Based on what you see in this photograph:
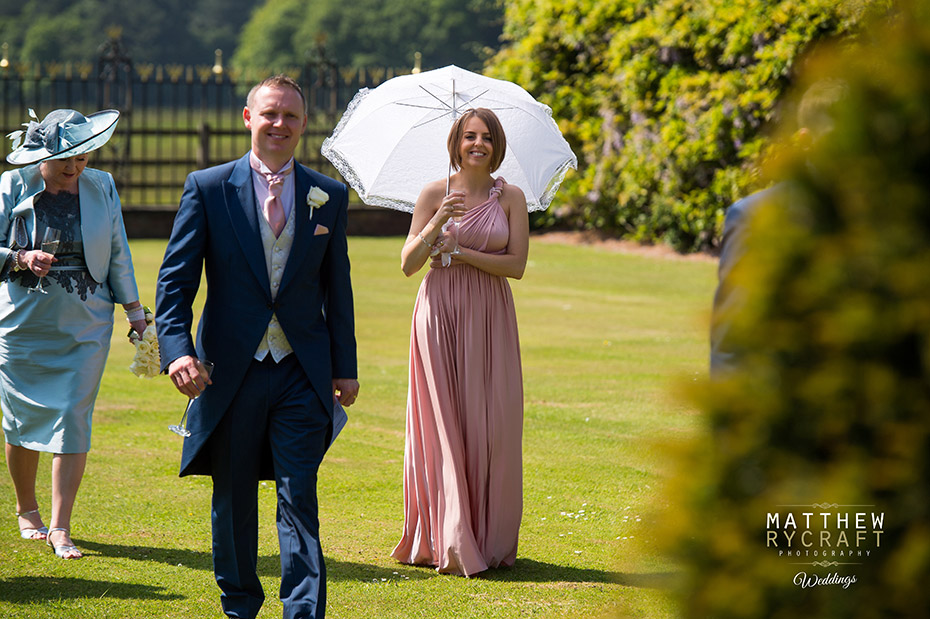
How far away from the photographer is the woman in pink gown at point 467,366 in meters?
5.68

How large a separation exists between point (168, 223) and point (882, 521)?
23092mm

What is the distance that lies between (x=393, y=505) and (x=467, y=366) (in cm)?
147

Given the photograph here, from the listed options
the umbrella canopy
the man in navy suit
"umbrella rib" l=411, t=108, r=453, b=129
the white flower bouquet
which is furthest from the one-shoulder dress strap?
the white flower bouquet

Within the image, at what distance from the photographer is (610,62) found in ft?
72.8

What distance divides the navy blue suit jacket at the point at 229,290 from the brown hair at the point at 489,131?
1.29 meters

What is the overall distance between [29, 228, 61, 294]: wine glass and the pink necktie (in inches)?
65.7

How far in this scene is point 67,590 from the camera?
5211 millimetres

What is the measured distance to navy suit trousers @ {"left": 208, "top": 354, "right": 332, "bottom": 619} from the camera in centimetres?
450

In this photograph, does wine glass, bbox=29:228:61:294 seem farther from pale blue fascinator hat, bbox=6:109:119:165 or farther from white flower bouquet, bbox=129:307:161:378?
white flower bouquet, bbox=129:307:161:378

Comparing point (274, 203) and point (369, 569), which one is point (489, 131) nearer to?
point (274, 203)

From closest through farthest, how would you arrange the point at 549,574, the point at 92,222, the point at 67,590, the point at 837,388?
the point at 837,388 → the point at 67,590 → the point at 549,574 → the point at 92,222

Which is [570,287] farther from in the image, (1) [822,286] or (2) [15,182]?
(1) [822,286]

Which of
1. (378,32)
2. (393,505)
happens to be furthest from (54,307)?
(378,32)

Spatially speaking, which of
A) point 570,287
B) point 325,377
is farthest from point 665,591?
point 570,287
